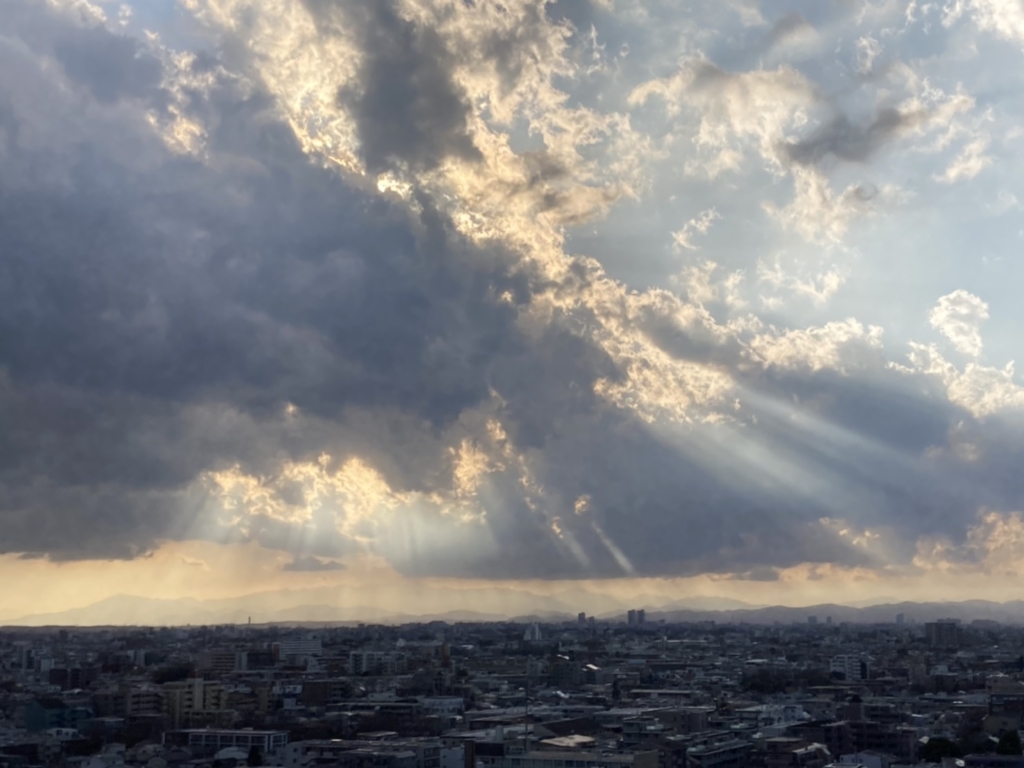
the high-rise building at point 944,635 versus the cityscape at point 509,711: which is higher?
the high-rise building at point 944,635

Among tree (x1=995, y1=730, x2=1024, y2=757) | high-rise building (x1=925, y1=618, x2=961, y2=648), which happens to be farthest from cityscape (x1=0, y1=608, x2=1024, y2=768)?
high-rise building (x1=925, y1=618, x2=961, y2=648)

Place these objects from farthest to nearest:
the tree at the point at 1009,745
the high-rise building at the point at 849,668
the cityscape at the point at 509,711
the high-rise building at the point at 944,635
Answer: the high-rise building at the point at 944,635 < the high-rise building at the point at 849,668 < the tree at the point at 1009,745 < the cityscape at the point at 509,711

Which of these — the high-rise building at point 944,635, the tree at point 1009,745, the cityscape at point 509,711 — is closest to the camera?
the cityscape at point 509,711

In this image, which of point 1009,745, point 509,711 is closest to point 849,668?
point 509,711

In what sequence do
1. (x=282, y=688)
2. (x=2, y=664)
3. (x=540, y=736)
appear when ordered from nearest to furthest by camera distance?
1. (x=540, y=736)
2. (x=282, y=688)
3. (x=2, y=664)

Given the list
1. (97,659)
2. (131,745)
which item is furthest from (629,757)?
(97,659)

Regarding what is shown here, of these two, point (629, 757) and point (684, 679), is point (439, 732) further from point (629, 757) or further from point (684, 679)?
point (684, 679)

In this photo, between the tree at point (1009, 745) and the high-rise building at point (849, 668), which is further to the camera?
the high-rise building at point (849, 668)

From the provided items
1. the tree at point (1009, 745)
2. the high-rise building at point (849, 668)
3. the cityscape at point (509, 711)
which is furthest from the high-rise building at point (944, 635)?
the tree at point (1009, 745)

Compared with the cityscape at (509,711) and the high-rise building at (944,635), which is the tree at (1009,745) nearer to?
the cityscape at (509,711)
